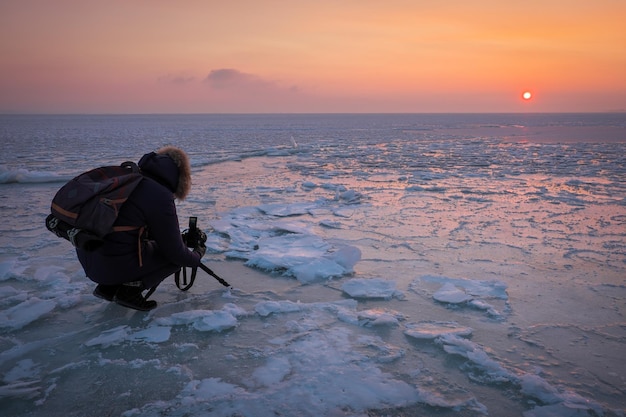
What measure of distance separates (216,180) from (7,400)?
25.9ft

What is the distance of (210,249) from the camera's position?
4.68 metres

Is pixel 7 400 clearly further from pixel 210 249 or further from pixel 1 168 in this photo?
pixel 1 168

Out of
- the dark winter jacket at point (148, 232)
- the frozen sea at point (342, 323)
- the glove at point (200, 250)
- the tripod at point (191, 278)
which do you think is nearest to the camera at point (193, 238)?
the glove at point (200, 250)

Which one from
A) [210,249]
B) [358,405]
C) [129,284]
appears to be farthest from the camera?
[210,249]

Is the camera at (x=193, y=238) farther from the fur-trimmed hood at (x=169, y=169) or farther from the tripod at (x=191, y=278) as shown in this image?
the fur-trimmed hood at (x=169, y=169)

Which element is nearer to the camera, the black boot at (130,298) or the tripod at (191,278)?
the black boot at (130,298)

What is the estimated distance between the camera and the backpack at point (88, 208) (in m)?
2.38

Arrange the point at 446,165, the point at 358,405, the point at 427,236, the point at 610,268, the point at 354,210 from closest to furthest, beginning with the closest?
the point at 358,405 < the point at 610,268 < the point at 427,236 < the point at 354,210 < the point at 446,165

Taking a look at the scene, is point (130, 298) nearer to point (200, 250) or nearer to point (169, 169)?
point (200, 250)

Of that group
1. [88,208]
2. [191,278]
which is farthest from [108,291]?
[88,208]

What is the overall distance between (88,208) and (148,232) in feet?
1.79

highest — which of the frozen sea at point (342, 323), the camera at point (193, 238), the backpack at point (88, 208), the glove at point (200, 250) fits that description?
the backpack at point (88, 208)

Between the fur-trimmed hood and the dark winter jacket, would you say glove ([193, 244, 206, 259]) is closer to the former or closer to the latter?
the dark winter jacket

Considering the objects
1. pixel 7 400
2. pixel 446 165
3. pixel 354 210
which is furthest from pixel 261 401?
pixel 446 165
